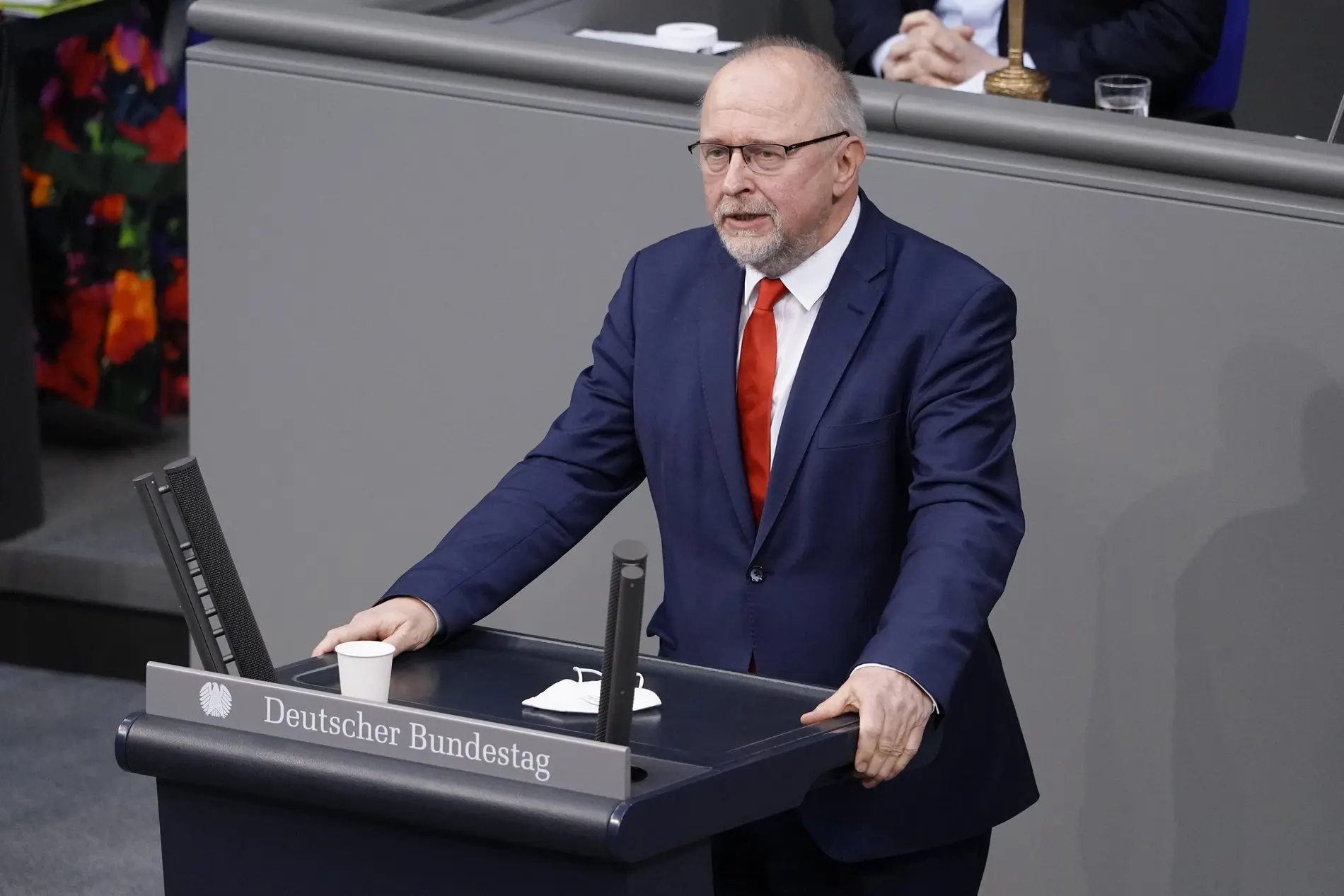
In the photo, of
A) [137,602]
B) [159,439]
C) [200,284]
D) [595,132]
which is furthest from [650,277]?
[159,439]

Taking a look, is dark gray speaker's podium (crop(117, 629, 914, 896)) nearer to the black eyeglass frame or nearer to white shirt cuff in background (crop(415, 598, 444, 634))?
white shirt cuff in background (crop(415, 598, 444, 634))

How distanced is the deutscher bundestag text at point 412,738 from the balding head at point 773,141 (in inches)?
30.8

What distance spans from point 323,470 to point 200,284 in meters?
0.39

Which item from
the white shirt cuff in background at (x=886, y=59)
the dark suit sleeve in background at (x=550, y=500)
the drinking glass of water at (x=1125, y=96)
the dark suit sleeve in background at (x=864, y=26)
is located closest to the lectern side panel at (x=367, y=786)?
the dark suit sleeve in background at (x=550, y=500)

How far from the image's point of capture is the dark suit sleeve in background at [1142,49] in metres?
3.91

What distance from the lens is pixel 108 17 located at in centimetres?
471

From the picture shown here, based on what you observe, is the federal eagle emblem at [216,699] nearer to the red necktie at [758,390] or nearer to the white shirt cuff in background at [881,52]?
the red necktie at [758,390]

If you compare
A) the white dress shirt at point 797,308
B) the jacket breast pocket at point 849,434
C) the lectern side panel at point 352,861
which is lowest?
the lectern side panel at point 352,861

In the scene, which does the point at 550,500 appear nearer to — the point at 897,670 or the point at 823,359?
the point at 823,359

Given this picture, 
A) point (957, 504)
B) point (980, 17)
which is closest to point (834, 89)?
point (957, 504)

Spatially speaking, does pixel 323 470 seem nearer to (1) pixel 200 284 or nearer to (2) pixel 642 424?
(1) pixel 200 284

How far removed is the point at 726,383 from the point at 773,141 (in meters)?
0.29

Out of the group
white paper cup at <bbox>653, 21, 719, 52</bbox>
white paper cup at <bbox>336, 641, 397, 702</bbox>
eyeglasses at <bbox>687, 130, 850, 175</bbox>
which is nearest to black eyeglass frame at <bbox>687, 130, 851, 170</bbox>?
eyeglasses at <bbox>687, 130, 850, 175</bbox>

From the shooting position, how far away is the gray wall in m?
3.13
